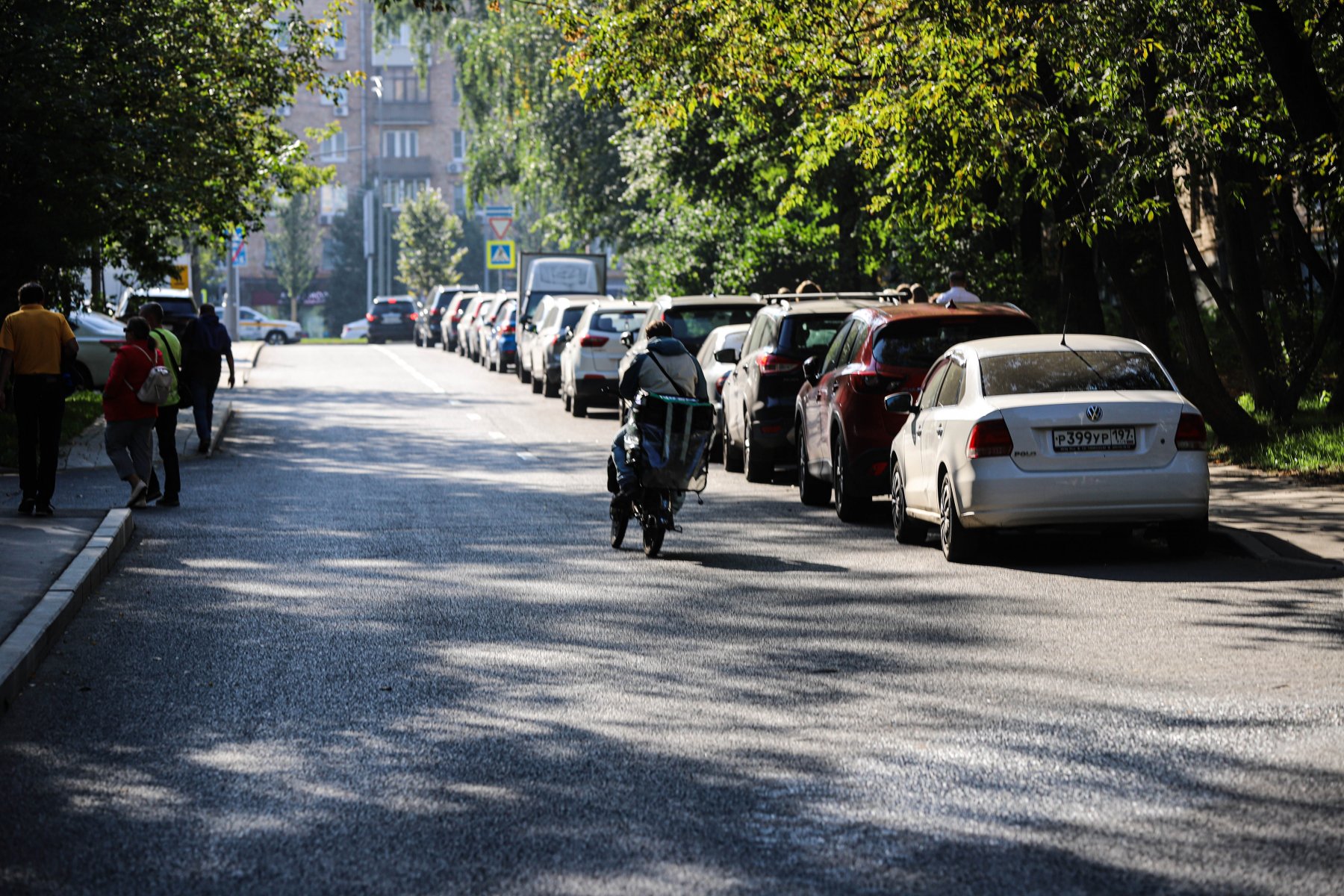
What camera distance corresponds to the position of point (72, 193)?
2277 centimetres

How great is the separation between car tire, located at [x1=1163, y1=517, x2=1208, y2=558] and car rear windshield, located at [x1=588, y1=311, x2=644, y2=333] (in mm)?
18065

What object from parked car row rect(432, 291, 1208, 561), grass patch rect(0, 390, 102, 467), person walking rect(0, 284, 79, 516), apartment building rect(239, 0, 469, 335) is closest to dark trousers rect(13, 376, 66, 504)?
person walking rect(0, 284, 79, 516)

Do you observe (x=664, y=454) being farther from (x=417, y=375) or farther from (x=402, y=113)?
(x=402, y=113)

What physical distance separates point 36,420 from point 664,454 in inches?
218

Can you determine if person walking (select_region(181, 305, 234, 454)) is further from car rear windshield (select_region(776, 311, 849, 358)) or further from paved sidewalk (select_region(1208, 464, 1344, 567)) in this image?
paved sidewalk (select_region(1208, 464, 1344, 567))

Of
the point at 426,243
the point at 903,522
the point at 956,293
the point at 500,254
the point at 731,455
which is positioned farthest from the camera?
the point at 426,243

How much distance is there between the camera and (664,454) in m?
13.4

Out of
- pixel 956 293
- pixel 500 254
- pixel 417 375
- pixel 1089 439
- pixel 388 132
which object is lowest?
pixel 417 375

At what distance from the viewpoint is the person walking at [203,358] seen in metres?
22.3

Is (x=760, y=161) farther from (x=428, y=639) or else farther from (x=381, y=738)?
(x=381, y=738)

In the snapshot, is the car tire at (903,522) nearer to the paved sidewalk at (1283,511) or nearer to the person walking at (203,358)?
the paved sidewalk at (1283,511)

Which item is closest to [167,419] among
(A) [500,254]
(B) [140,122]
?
(B) [140,122]

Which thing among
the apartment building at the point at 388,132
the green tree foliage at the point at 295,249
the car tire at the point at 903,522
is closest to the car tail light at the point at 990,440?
the car tire at the point at 903,522

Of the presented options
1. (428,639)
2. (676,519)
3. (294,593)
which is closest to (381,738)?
(428,639)
